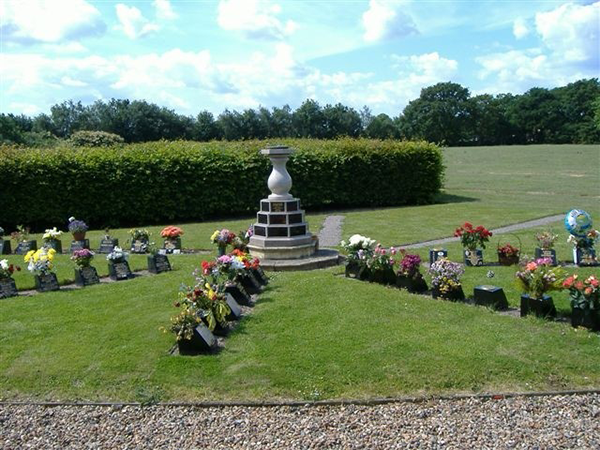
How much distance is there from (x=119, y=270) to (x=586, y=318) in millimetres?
7995

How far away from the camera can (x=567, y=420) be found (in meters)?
5.05

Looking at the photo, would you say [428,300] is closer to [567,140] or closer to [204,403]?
[204,403]

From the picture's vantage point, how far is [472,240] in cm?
1121

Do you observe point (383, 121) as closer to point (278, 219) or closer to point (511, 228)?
point (511, 228)

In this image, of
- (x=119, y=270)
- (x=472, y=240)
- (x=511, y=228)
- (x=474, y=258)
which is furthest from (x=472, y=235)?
(x=119, y=270)

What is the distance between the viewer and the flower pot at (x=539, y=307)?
769 cm

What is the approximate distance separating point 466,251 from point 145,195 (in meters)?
12.4

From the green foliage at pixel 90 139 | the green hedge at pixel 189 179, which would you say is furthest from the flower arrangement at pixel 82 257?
the green foliage at pixel 90 139

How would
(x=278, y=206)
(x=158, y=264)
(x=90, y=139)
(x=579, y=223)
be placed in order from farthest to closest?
(x=90, y=139)
(x=278, y=206)
(x=158, y=264)
(x=579, y=223)

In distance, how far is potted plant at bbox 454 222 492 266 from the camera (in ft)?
36.4

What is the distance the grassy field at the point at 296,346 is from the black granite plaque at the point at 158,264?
509 mm

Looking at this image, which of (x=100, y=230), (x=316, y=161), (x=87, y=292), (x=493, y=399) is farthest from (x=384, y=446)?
(x=316, y=161)

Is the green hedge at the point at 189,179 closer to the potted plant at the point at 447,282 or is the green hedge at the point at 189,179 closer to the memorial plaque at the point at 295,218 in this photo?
the memorial plaque at the point at 295,218

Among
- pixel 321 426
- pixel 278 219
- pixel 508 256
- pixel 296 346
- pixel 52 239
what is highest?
pixel 278 219
